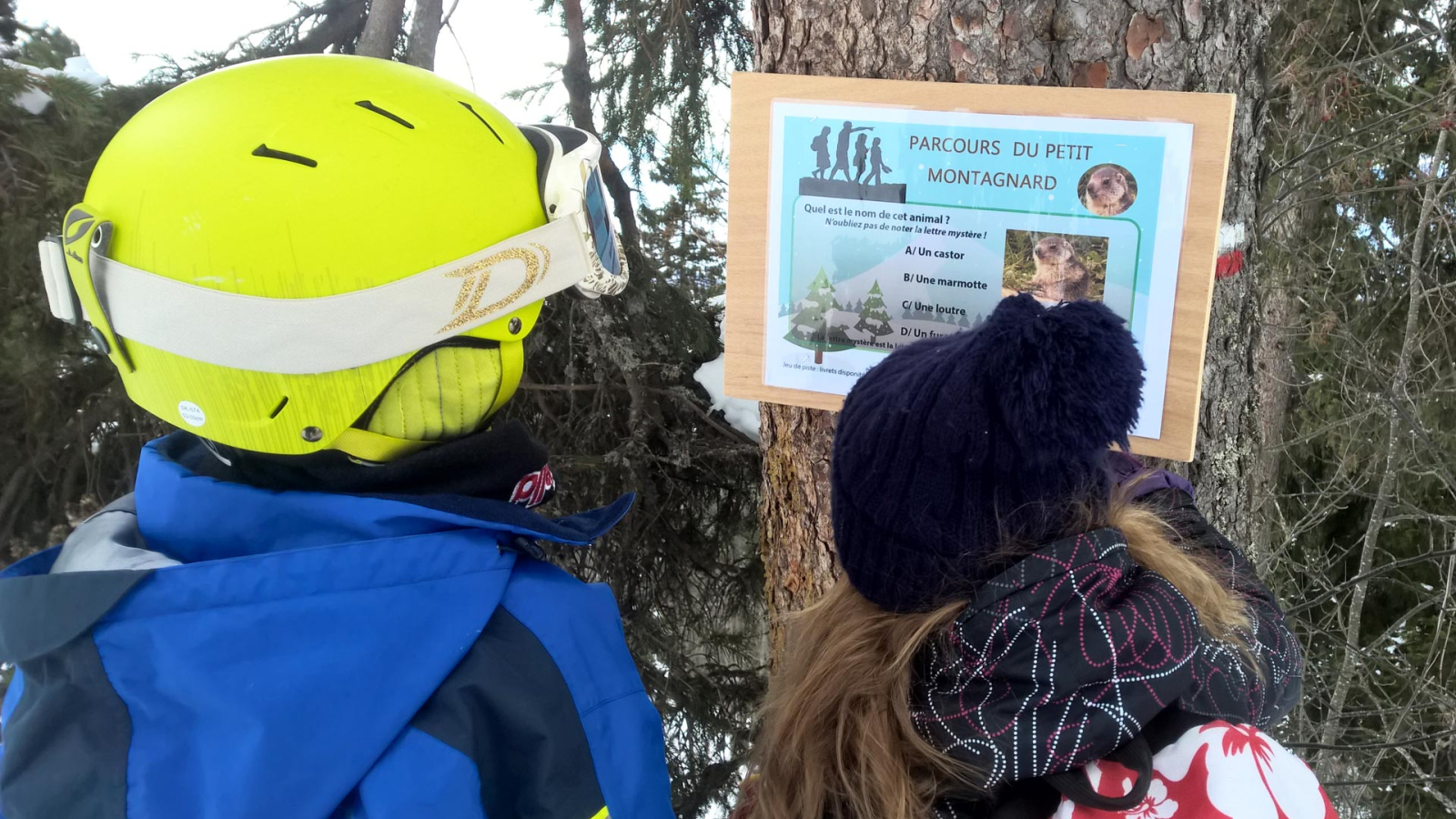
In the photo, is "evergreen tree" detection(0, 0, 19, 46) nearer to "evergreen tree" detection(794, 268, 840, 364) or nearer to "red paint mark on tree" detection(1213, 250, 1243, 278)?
"evergreen tree" detection(794, 268, 840, 364)

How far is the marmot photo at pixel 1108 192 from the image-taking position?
46.3 inches

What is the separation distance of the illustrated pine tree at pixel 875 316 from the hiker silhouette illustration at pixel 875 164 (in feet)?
0.52

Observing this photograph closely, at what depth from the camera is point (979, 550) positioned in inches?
36.4

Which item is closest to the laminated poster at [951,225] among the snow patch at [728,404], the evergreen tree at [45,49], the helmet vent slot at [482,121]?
the helmet vent slot at [482,121]

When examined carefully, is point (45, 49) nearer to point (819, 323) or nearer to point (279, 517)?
point (279, 517)

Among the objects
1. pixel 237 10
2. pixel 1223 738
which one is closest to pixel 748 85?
pixel 1223 738

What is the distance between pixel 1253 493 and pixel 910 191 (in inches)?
42.1

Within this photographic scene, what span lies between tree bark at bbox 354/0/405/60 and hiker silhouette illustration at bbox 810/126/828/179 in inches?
66.4

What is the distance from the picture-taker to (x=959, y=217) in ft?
4.13

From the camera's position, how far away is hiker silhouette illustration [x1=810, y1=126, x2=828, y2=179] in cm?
134

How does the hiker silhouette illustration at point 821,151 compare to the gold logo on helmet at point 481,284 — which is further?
the hiker silhouette illustration at point 821,151

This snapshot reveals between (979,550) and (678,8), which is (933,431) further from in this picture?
(678,8)

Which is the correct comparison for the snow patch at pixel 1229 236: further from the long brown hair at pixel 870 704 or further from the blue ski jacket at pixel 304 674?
the blue ski jacket at pixel 304 674

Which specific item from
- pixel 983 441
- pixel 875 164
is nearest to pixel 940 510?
pixel 983 441
